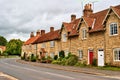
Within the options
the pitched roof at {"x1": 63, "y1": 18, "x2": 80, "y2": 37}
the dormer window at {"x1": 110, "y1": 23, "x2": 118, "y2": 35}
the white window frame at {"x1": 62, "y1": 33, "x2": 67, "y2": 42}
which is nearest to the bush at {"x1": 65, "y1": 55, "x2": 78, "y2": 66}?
the pitched roof at {"x1": 63, "y1": 18, "x2": 80, "y2": 37}

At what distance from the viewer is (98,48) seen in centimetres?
3703

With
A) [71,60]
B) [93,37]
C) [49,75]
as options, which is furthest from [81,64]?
[49,75]

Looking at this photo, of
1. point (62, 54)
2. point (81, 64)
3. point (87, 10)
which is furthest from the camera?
point (62, 54)

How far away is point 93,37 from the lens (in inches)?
1513

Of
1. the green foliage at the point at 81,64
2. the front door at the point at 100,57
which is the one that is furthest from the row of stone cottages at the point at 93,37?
the green foliage at the point at 81,64

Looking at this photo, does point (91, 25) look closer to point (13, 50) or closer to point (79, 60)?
point (79, 60)

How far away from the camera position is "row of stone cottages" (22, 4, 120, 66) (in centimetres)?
3394

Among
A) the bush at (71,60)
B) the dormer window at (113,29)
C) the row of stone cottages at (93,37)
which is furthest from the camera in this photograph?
the bush at (71,60)

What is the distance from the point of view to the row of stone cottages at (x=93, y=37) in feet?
111

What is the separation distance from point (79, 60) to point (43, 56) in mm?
19655

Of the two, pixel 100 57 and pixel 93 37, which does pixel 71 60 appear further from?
pixel 100 57

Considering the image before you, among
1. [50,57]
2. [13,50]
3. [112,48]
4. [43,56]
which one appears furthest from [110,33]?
[13,50]

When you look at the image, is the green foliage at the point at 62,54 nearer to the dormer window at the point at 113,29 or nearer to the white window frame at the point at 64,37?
the white window frame at the point at 64,37

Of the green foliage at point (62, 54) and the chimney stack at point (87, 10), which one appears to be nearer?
the chimney stack at point (87, 10)
